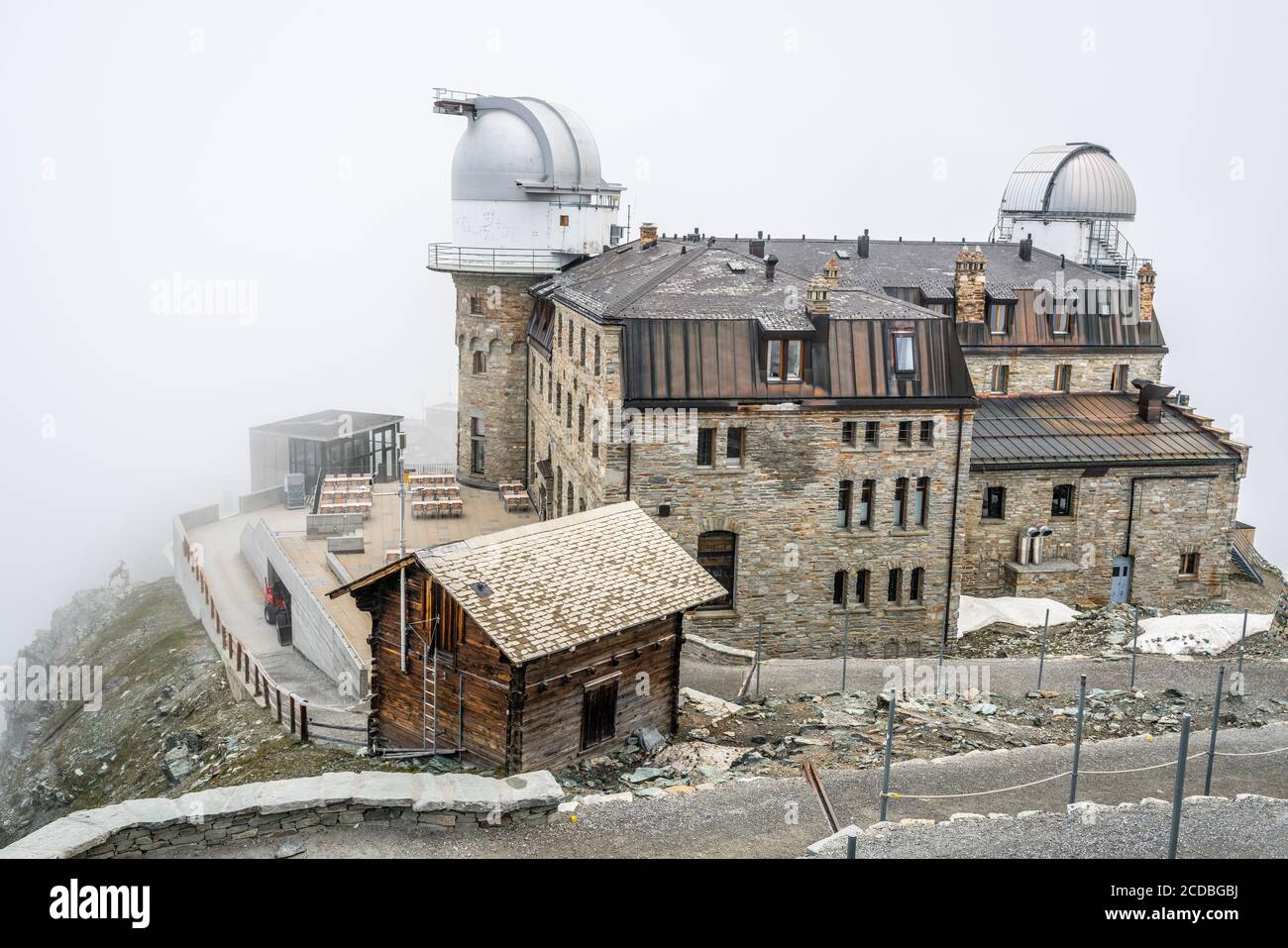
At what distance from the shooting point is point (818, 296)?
31.8 meters

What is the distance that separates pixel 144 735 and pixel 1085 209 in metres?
44.6

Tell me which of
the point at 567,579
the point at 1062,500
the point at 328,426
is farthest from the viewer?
the point at 328,426

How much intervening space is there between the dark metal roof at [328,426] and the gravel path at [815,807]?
117 feet

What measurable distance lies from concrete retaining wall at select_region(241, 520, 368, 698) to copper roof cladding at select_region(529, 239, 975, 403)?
9720mm

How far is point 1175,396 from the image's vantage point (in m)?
48.6

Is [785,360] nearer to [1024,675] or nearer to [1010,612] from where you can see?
[1024,675]

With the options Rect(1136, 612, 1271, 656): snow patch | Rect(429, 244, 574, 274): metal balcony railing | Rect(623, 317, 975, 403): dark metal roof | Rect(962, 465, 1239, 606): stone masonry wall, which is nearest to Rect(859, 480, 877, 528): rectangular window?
Rect(623, 317, 975, 403): dark metal roof

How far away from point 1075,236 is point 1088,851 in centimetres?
4379

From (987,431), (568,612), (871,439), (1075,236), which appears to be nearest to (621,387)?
(871,439)

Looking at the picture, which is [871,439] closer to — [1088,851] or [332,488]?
[1088,851]

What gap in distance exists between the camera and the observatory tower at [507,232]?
45.8m

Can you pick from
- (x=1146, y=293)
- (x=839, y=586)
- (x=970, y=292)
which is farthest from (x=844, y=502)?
Result: (x=1146, y=293)

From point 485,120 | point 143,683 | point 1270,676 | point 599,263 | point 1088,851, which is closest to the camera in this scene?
point 1088,851

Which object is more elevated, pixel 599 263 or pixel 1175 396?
pixel 599 263
